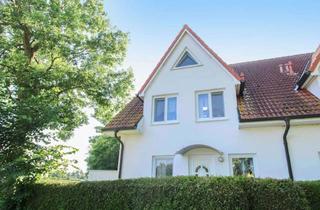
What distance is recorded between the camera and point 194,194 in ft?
20.5

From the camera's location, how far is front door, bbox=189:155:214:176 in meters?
10.1

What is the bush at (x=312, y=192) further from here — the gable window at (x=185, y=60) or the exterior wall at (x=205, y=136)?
→ the gable window at (x=185, y=60)

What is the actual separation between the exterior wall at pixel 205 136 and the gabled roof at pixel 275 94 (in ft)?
2.04

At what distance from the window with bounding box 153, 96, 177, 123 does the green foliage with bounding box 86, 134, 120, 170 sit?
20339 mm

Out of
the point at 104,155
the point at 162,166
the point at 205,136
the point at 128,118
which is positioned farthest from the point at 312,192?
the point at 104,155

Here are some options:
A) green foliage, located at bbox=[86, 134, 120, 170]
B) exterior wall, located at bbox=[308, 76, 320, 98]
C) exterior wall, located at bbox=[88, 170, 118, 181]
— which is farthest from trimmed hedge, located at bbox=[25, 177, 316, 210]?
green foliage, located at bbox=[86, 134, 120, 170]

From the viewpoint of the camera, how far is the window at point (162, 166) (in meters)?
10.8

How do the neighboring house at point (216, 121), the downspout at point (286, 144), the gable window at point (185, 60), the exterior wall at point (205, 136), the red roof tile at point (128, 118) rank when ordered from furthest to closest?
the gable window at point (185, 60) → the red roof tile at point (128, 118) → the neighboring house at point (216, 121) → the exterior wall at point (205, 136) → the downspout at point (286, 144)

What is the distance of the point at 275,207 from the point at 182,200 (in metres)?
2.50

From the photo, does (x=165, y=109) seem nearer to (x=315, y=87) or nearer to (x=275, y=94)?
(x=275, y=94)

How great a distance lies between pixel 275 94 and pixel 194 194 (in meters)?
7.68

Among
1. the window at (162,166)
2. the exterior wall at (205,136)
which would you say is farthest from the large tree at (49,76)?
the window at (162,166)

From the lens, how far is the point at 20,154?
9.30 meters

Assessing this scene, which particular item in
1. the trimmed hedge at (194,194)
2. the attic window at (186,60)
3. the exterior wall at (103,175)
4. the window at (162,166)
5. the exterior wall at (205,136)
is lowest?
the trimmed hedge at (194,194)
